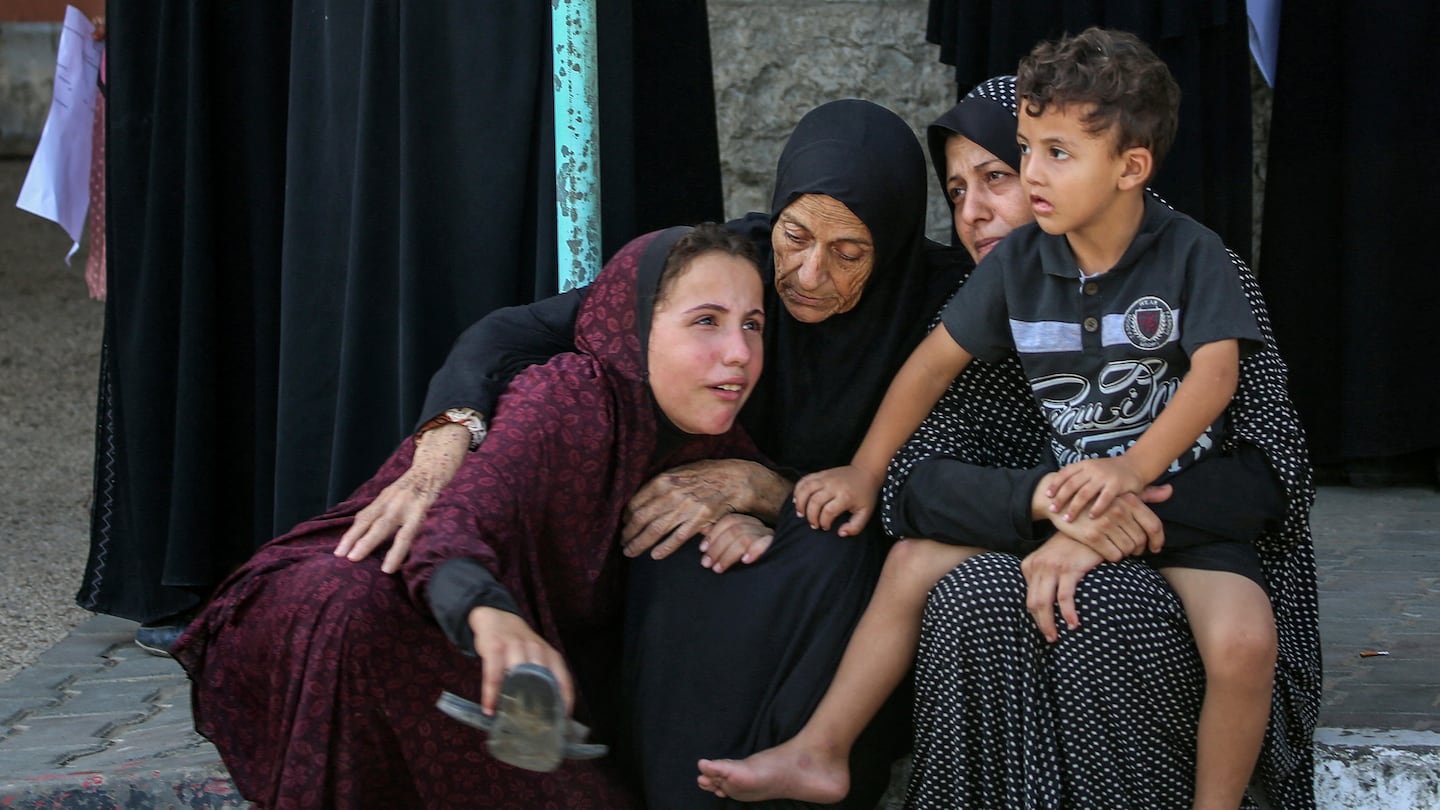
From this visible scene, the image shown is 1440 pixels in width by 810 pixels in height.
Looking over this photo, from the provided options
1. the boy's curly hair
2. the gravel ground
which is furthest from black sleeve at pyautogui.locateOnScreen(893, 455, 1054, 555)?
the gravel ground

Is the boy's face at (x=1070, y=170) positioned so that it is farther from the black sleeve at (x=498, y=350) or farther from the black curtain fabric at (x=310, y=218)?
the black curtain fabric at (x=310, y=218)

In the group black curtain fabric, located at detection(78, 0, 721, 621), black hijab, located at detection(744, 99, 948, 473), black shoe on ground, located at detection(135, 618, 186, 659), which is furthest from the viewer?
black shoe on ground, located at detection(135, 618, 186, 659)

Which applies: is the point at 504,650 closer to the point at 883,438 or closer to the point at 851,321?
the point at 883,438

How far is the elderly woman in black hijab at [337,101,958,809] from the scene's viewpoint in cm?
244

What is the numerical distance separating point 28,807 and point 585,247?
4.38 feet

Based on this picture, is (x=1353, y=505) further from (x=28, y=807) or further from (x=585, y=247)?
(x=28, y=807)

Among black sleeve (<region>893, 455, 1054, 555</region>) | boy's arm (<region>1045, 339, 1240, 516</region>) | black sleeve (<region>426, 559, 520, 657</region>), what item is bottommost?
black sleeve (<region>426, 559, 520, 657</region>)

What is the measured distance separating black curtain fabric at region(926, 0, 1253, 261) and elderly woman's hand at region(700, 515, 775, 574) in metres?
1.68

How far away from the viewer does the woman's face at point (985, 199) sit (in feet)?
8.79

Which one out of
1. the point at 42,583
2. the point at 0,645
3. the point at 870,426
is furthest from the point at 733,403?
the point at 42,583

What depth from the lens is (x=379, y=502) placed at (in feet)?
7.78

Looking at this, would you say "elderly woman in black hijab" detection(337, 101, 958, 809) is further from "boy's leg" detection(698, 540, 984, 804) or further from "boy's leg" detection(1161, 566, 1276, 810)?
"boy's leg" detection(1161, 566, 1276, 810)

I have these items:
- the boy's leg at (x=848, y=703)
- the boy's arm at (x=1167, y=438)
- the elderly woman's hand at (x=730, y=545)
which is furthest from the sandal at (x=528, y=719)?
the boy's arm at (x=1167, y=438)

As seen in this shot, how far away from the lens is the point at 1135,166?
2.33m
